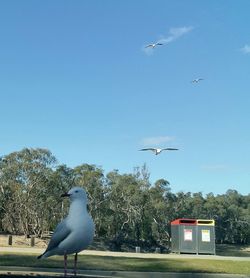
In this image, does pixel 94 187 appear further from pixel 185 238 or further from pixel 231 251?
pixel 185 238

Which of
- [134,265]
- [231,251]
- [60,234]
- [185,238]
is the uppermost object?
[185,238]

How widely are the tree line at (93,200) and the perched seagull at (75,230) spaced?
44.2 meters

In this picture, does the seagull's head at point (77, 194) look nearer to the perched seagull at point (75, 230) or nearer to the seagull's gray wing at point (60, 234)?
the perched seagull at point (75, 230)

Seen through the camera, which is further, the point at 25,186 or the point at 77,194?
the point at 25,186

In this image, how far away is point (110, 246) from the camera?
52.9 meters

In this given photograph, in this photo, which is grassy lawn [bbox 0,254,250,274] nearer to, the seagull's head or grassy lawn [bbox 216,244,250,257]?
the seagull's head

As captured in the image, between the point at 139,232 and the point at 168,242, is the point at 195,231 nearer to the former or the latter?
the point at 139,232

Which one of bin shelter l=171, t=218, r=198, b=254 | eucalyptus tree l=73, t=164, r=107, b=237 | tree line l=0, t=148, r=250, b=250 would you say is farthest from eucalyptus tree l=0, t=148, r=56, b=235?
bin shelter l=171, t=218, r=198, b=254

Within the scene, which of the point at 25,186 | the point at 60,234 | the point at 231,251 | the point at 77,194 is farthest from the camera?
the point at 231,251

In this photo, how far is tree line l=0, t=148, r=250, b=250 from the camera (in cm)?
5394

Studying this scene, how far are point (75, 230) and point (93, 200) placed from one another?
2045 inches

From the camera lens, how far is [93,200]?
5875cm

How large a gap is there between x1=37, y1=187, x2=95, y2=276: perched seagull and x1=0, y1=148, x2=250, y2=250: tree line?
1740 inches

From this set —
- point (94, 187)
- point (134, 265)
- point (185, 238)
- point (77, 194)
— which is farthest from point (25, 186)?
point (77, 194)
